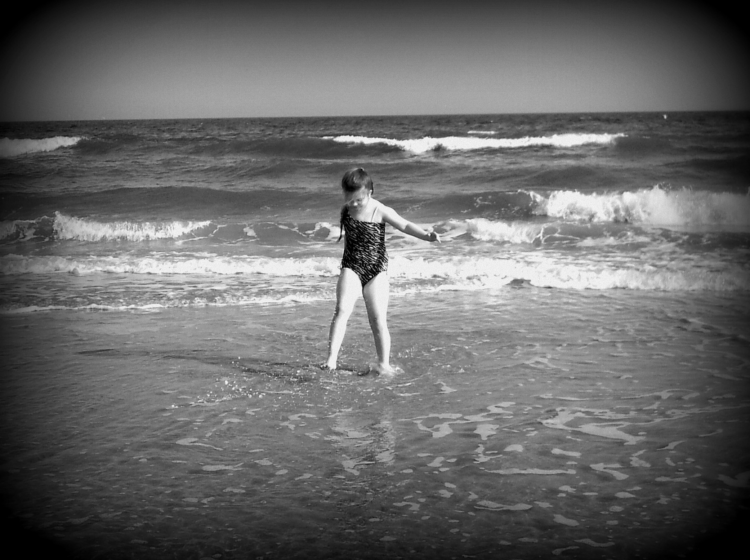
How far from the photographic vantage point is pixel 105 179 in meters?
23.8

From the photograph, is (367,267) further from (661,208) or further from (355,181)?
(661,208)

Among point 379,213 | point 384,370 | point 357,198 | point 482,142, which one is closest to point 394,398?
point 384,370

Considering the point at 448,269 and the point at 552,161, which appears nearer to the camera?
the point at 448,269

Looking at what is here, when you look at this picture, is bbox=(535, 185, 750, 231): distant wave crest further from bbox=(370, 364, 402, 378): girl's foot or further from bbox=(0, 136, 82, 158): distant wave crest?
bbox=(0, 136, 82, 158): distant wave crest

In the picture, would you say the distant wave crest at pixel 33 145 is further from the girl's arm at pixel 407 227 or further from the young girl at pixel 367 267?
the girl's arm at pixel 407 227

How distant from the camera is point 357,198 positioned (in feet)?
17.8

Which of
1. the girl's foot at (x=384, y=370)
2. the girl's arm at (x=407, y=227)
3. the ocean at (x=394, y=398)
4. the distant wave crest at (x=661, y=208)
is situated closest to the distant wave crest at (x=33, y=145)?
the ocean at (x=394, y=398)

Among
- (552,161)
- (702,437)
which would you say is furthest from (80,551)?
(552,161)

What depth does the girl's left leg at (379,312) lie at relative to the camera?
18.1 ft

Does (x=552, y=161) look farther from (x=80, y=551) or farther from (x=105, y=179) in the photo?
(x=80, y=551)

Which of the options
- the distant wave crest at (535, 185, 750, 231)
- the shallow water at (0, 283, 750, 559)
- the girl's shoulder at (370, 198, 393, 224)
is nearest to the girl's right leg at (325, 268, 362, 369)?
the shallow water at (0, 283, 750, 559)

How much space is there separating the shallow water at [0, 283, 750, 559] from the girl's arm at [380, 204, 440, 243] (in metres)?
1.17

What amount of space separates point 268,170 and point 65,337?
1817 centimetres

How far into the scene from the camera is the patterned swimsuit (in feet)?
18.1
